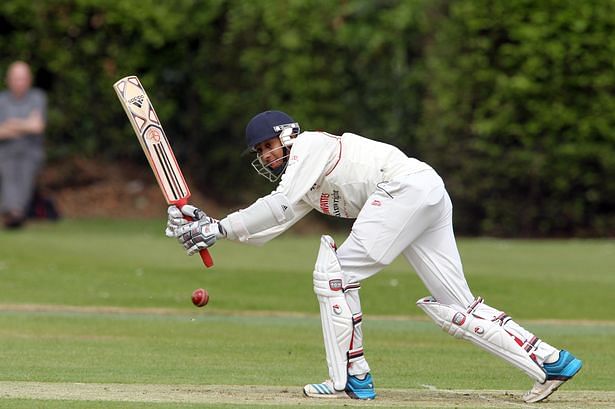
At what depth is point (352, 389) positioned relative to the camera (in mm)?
7812

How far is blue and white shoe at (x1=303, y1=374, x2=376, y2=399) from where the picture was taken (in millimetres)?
7762

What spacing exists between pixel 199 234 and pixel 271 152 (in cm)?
65

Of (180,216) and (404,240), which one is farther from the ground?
(180,216)

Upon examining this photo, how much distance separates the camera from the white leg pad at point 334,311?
767cm

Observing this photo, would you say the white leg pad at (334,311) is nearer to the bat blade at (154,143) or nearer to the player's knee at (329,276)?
the player's knee at (329,276)

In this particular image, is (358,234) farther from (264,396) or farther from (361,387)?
(264,396)

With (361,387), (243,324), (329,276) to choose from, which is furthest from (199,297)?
(243,324)

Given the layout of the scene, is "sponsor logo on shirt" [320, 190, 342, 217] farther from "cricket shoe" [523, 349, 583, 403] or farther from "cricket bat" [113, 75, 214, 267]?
"cricket shoe" [523, 349, 583, 403]

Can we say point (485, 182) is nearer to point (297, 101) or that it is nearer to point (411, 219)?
point (297, 101)

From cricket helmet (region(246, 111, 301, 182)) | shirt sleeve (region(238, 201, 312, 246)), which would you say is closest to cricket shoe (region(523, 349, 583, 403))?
shirt sleeve (region(238, 201, 312, 246))

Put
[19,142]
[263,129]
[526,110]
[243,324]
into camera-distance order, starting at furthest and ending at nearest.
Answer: [526,110]
[19,142]
[243,324]
[263,129]

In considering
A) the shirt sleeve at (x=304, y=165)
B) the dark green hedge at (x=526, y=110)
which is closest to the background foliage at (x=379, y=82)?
the dark green hedge at (x=526, y=110)

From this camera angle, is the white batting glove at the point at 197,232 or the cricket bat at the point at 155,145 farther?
the cricket bat at the point at 155,145

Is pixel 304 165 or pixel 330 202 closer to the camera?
pixel 304 165
